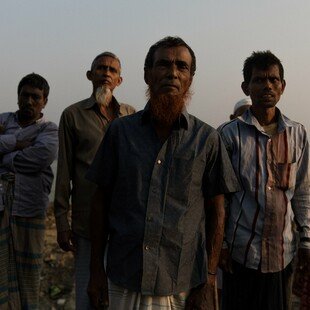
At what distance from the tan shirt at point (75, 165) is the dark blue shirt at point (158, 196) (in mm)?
1187

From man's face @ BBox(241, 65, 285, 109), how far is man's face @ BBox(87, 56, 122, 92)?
3.83 feet

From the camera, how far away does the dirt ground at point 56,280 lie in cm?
722

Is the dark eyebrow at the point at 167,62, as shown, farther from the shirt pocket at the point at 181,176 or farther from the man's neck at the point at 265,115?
the man's neck at the point at 265,115

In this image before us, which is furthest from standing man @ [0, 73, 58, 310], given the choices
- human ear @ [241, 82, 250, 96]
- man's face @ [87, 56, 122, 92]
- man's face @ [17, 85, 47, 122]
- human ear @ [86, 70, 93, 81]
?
human ear @ [241, 82, 250, 96]

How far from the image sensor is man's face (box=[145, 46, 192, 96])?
2.55m

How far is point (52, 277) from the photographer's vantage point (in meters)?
8.32

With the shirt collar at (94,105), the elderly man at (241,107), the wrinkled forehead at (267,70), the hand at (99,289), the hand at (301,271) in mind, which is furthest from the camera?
Answer: the elderly man at (241,107)

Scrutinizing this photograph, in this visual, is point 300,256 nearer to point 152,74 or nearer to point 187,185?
point 187,185

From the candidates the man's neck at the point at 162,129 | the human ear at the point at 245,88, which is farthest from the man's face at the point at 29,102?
the man's neck at the point at 162,129

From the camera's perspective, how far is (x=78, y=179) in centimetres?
371

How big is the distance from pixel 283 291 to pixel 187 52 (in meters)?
1.70

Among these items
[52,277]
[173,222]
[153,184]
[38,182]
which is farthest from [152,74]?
[52,277]

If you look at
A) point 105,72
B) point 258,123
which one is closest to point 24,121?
point 105,72

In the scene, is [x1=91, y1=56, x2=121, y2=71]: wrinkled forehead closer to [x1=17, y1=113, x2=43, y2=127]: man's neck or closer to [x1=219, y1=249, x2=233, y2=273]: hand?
[x1=17, y1=113, x2=43, y2=127]: man's neck
